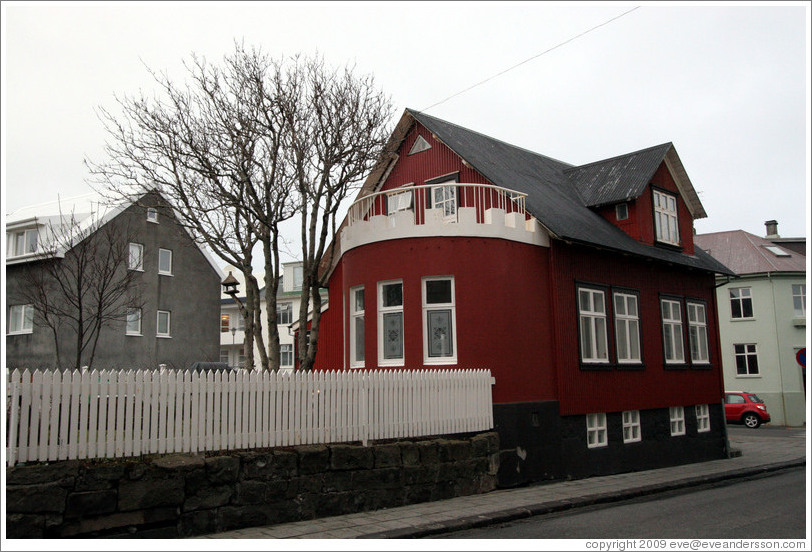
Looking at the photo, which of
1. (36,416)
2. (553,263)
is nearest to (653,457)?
(553,263)

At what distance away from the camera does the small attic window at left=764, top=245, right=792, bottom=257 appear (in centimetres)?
3738

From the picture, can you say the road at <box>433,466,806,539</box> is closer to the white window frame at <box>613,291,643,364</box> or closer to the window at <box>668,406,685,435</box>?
the white window frame at <box>613,291,643,364</box>

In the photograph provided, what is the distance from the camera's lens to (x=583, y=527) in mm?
9664

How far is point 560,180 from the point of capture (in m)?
20.4

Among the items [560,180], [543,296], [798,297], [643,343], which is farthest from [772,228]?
[543,296]

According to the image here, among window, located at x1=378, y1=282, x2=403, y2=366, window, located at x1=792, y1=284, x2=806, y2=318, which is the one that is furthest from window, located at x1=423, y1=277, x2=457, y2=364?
window, located at x1=792, y1=284, x2=806, y2=318

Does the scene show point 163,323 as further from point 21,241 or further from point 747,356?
point 747,356

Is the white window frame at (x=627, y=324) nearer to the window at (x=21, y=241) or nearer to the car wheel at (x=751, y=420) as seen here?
the car wheel at (x=751, y=420)

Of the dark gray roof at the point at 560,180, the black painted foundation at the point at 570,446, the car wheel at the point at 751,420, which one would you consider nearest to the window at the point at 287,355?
the car wheel at the point at 751,420

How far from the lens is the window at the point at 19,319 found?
90.0ft

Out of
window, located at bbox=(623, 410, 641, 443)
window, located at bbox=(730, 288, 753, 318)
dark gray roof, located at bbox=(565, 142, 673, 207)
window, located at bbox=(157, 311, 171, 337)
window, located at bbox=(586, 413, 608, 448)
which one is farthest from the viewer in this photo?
window, located at bbox=(730, 288, 753, 318)

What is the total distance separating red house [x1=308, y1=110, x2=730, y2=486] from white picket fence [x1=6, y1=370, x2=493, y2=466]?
173 cm

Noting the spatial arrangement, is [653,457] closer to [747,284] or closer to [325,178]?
[325,178]

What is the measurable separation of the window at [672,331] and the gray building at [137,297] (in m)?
16.5
